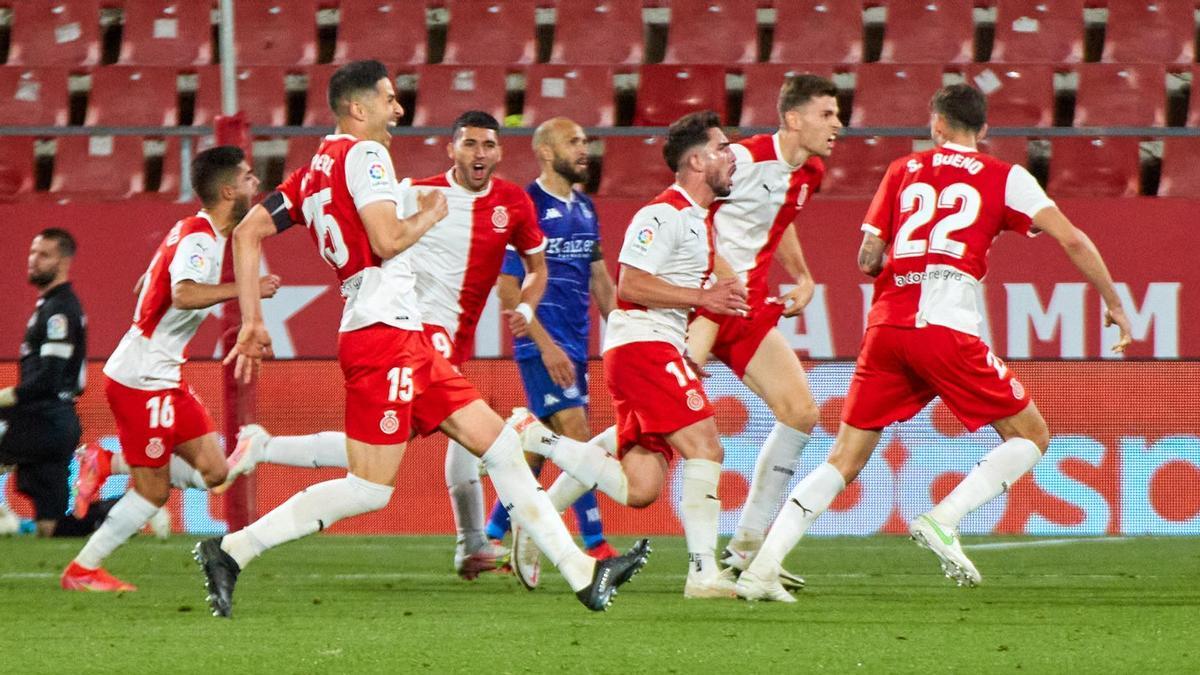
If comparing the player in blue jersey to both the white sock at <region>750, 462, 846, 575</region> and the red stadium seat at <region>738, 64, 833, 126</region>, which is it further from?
the red stadium seat at <region>738, 64, 833, 126</region>

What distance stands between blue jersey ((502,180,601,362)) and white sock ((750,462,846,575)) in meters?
2.10

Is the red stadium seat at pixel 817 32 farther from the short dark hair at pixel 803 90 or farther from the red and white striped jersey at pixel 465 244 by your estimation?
the red and white striped jersey at pixel 465 244

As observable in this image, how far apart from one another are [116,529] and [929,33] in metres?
8.49

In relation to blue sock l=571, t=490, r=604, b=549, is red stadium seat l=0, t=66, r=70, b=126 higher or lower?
higher

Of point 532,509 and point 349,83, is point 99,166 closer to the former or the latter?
point 349,83

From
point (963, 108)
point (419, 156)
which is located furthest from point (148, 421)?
point (419, 156)

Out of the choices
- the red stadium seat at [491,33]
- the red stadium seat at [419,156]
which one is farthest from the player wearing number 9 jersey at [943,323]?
the red stadium seat at [491,33]

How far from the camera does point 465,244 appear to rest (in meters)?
8.04

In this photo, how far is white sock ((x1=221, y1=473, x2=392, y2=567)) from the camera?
20.5 ft

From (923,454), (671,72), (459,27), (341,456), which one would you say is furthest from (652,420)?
(459,27)

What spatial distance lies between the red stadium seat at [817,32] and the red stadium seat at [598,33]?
1081mm

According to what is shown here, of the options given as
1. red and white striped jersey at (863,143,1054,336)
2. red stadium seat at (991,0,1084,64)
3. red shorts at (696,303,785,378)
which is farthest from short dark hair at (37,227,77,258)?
red stadium seat at (991,0,1084,64)

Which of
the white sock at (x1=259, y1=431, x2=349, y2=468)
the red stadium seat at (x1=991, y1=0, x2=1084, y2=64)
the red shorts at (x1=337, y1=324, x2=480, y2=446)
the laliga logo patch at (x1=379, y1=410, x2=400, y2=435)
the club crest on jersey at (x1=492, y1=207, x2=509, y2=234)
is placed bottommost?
the white sock at (x1=259, y1=431, x2=349, y2=468)

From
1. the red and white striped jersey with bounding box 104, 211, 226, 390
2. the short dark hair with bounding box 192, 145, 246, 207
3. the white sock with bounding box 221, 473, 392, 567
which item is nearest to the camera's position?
the white sock with bounding box 221, 473, 392, 567
